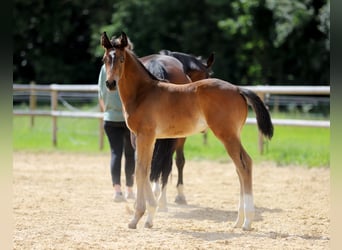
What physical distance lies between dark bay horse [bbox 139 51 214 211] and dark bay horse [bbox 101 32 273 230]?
0.66m

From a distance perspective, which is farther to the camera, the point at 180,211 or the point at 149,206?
the point at 180,211

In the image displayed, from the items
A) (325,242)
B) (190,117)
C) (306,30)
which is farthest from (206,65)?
(306,30)

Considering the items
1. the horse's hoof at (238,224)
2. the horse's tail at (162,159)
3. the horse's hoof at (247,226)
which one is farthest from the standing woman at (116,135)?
the horse's hoof at (247,226)

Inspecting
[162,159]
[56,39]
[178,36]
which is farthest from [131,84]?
[56,39]

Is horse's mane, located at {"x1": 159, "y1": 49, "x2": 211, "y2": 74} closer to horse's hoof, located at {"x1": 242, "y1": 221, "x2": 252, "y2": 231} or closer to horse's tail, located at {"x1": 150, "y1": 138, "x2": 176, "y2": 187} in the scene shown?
horse's tail, located at {"x1": 150, "y1": 138, "x2": 176, "y2": 187}

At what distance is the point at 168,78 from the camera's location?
20.6 feet

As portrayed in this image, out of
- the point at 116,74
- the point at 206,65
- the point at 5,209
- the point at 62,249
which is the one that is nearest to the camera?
the point at 5,209

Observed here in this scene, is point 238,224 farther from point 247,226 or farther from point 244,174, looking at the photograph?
point 244,174

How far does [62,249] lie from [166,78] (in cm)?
269

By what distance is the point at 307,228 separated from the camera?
5.16 meters

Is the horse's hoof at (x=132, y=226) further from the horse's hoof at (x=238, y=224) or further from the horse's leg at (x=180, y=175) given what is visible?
the horse's leg at (x=180, y=175)

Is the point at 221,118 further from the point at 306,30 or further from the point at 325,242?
the point at 306,30

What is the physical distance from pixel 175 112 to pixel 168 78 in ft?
3.88

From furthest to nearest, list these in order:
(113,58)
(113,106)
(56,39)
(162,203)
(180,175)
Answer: (56,39) < (180,175) < (113,106) < (162,203) < (113,58)
